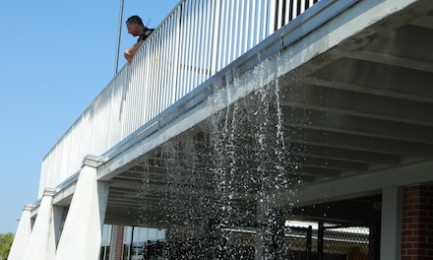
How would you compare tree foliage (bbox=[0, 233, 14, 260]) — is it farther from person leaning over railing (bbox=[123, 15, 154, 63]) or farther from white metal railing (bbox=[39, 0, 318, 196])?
person leaning over railing (bbox=[123, 15, 154, 63])

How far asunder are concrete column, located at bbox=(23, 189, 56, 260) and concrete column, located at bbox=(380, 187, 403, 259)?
29.3 feet

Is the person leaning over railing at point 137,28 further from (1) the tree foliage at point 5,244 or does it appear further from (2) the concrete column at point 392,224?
(1) the tree foliage at point 5,244

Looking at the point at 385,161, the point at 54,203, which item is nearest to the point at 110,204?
the point at 54,203

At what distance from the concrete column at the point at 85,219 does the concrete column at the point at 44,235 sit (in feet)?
15.1

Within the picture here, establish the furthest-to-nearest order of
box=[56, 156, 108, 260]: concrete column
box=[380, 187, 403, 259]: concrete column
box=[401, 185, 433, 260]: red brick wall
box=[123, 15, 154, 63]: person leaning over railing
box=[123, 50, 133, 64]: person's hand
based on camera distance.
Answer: box=[56, 156, 108, 260]: concrete column, box=[123, 15, 154, 63]: person leaning over railing, box=[123, 50, 133, 64]: person's hand, box=[380, 187, 403, 259]: concrete column, box=[401, 185, 433, 260]: red brick wall

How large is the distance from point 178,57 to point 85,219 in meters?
4.11

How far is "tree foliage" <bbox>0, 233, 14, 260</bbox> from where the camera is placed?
3715 cm

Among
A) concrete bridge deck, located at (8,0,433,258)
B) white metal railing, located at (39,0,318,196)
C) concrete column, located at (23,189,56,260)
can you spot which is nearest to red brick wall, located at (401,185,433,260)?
concrete bridge deck, located at (8,0,433,258)

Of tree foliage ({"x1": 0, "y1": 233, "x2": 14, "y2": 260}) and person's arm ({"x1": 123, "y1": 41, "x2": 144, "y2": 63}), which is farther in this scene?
tree foliage ({"x1": 0, "y1": 233, "x2": 14, "y2": 260})

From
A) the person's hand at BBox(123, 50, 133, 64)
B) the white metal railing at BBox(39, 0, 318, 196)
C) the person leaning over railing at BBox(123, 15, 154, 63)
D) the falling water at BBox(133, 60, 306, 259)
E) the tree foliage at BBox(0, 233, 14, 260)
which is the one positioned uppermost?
the person leaning over railing at BBox(123, 15, 154, 63)

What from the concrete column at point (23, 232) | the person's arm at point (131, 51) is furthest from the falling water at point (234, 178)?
the concrete column at point (23, 232)

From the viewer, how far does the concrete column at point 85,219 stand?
1022 cm

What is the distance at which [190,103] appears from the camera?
6.74m

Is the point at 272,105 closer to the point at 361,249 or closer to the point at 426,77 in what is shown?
the point at 426,77
